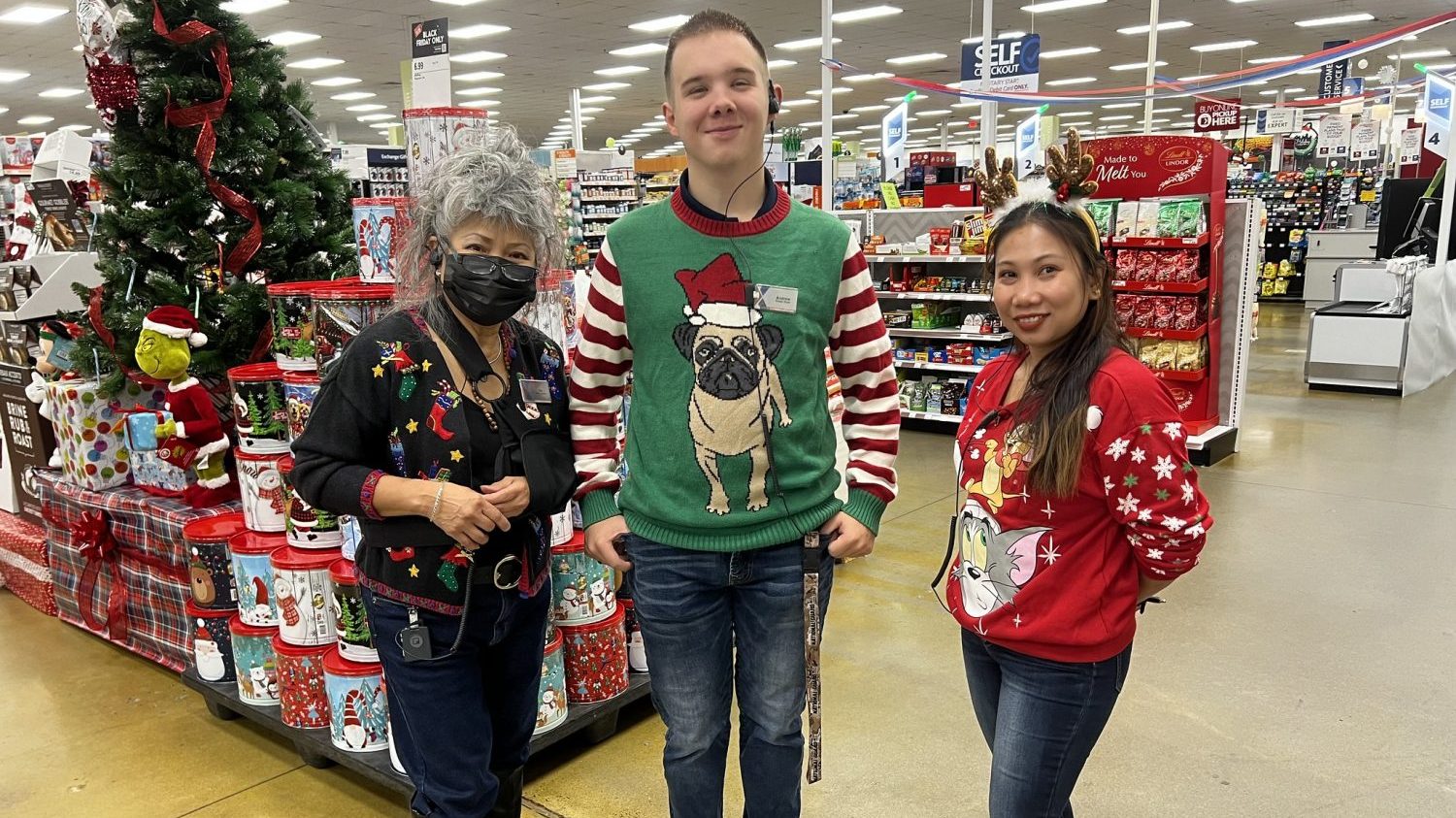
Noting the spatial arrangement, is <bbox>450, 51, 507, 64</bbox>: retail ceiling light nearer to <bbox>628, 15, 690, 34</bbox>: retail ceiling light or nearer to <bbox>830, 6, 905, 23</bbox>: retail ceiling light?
<bbox>628, 15, 690, 34</bbox>: retail ceiling light

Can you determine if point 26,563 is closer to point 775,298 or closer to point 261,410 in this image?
point 261,410

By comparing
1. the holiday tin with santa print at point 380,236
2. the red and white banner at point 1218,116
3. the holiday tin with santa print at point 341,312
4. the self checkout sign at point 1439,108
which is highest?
the red and white banner at point 1218,116

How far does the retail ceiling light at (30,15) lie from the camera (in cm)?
1064

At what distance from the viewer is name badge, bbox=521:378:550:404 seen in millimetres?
1638

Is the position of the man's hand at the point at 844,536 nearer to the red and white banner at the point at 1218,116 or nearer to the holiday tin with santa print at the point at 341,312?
the holiday tin with santa print at the point at 341,312

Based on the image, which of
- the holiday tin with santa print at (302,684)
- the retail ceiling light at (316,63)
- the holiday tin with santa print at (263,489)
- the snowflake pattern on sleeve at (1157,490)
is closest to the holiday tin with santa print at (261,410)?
the holiday tin with santa print at (263,489)

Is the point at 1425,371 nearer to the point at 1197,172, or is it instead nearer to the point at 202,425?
the point at 1197,172

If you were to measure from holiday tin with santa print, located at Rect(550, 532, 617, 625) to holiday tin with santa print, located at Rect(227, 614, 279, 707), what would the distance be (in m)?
0.83

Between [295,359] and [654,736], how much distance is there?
145cm

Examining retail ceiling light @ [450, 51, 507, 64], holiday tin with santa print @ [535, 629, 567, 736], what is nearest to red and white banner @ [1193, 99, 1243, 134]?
retail ceiling light @ [450, 51, 507, 64]

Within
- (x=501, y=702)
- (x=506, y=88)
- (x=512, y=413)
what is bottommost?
(x=501, y=702)

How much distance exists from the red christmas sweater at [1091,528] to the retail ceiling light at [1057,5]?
12654 mm

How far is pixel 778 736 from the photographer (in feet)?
5.15

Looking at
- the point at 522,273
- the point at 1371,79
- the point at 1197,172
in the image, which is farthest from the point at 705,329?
the point at 1371,79
